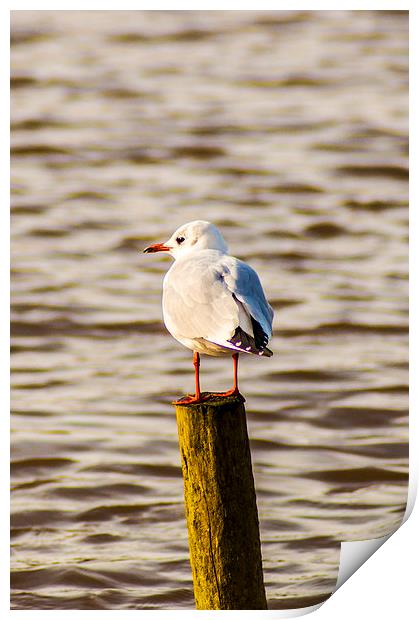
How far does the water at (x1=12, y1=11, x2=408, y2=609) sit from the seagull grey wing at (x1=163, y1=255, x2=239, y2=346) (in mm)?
1266

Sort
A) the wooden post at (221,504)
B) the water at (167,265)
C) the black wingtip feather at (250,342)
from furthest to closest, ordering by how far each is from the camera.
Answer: the water at (167,265)
the wooden post at (221,504)
the black wingtip feather at (250,342)

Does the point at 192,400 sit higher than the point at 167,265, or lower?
lower

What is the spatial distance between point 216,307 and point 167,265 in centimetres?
305

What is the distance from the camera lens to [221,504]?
306 cm

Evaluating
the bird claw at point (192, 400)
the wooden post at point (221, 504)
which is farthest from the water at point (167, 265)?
the bird claw at point (192, 400)

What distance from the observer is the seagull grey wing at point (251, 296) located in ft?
9.75

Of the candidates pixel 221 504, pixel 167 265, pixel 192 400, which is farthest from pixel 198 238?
pixel 167 265

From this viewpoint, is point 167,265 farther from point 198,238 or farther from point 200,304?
point 200,304

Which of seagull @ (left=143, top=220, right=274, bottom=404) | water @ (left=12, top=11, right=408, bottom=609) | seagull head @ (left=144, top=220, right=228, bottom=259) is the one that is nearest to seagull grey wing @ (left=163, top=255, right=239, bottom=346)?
seagull @ (left=143, top=220, right=274, bottom=404)

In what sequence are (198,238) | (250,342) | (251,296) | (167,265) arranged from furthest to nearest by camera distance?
(167,265)
(198,238)
(251,296)
(250,342)

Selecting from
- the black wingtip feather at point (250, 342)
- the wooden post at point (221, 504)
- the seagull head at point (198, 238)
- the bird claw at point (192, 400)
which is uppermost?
the seagull head at point (198, 238)

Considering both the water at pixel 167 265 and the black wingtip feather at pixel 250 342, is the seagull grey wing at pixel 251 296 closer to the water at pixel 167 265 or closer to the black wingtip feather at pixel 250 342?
the black wingtip feather at pixel 250 342

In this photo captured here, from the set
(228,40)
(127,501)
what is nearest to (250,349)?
(127,501)

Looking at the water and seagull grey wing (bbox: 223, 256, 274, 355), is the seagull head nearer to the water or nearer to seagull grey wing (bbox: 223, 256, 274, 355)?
seagull grey wing (bbox: 223, 256, 274, 355)
